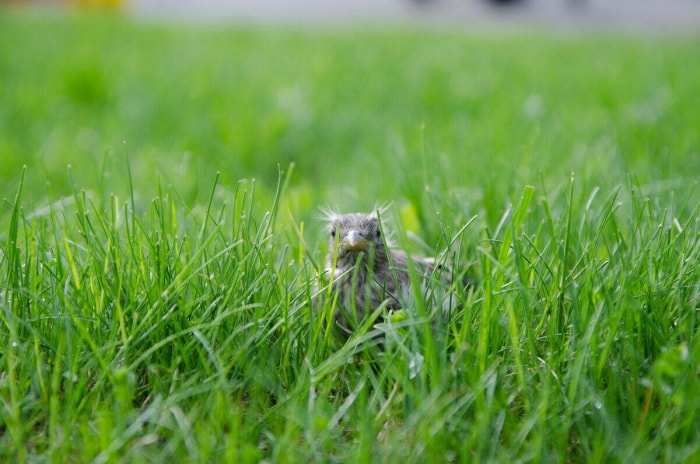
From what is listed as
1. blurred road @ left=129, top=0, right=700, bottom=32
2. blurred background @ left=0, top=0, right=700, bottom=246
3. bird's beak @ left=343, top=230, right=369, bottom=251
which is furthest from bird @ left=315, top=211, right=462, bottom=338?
blurred road @ left=129, top=0, right=700, bottom=32

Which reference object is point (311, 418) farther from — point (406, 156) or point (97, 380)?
point (406, 156)

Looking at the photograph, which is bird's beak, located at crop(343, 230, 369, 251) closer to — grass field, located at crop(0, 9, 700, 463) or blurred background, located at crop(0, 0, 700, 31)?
grass field, located at crop(0, 9, 700, 463)

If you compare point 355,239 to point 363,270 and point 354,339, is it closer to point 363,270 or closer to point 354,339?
point 363,270

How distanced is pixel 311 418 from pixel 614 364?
85 cm

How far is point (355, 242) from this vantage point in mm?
2674

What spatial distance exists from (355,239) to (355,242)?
12 millimetres

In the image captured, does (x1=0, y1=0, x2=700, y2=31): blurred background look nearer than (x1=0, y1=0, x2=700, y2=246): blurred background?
No

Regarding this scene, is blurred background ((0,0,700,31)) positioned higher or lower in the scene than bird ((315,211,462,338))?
higher

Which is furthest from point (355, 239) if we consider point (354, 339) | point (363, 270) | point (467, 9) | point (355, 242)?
point (467, 9)

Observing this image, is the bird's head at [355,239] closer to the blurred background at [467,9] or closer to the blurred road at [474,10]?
the blurred road at [474,10]

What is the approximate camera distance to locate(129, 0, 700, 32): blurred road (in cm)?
1788

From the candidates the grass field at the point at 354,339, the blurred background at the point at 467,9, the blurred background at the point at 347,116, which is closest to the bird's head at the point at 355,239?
the grass field at the point at 354,339

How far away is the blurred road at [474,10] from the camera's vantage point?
17.9m

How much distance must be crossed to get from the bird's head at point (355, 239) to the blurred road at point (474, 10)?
49.7ft
